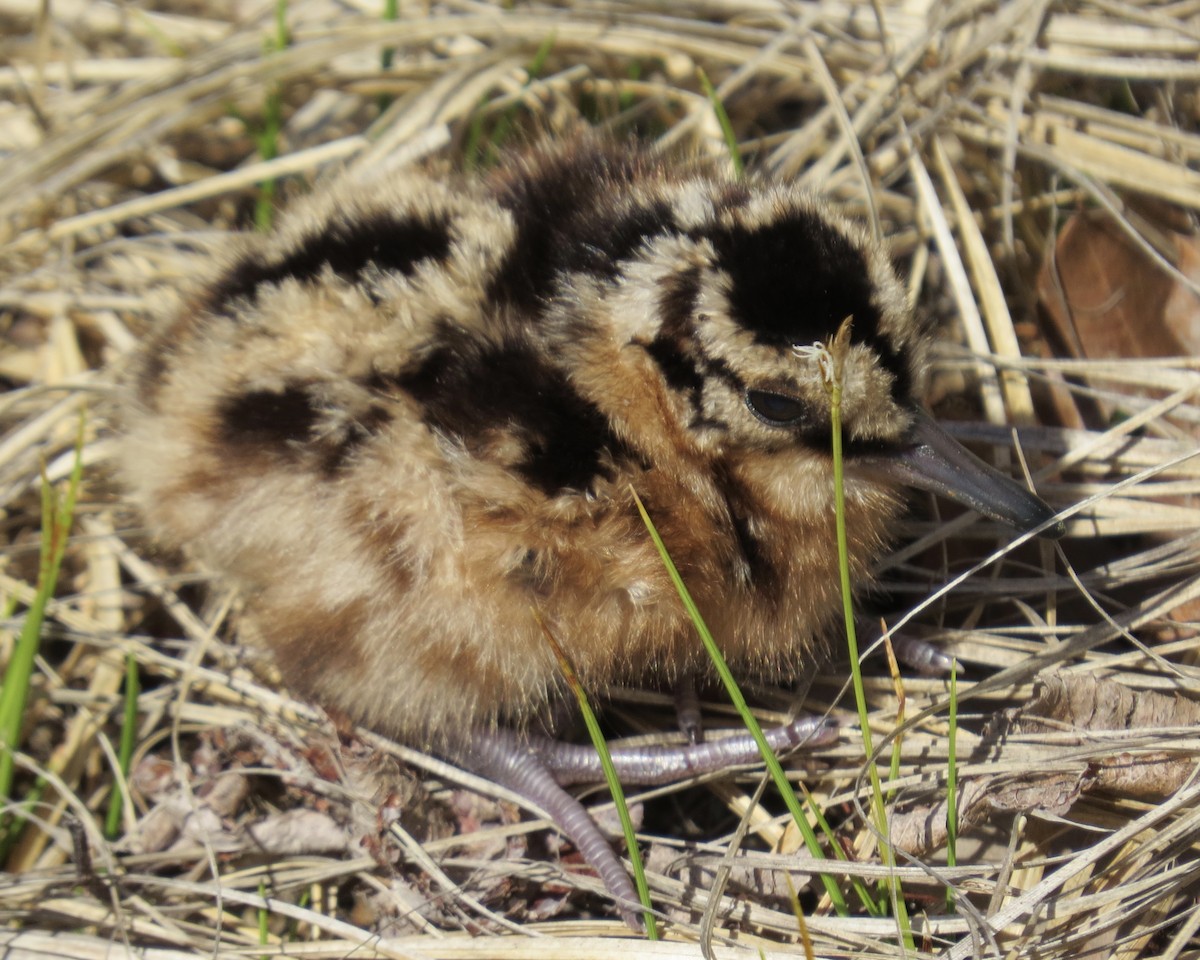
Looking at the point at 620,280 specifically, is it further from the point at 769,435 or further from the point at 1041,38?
the point at 1041,38

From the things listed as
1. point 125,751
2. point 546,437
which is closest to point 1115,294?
point 546,437

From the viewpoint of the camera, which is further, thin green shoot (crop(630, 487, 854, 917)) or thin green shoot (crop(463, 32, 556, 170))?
thin green shoot (crop(463, 32, 556, 170))

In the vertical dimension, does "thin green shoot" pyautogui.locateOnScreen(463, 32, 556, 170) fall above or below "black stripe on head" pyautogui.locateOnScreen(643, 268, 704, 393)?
above

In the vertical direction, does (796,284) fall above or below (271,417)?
above

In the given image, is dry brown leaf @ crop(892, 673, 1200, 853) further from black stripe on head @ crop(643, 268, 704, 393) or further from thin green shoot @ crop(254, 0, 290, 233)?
thin green shoot @ crop(254, 0, 290, 233)

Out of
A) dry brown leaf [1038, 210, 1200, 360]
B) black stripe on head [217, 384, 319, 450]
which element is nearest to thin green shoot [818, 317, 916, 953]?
black stripe on head [217, 384, 319, 450]

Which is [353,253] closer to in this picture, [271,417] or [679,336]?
[271,417]

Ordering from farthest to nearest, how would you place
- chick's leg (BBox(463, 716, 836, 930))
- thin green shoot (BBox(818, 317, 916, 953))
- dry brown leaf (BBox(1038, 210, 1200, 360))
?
dry brown leaf (BBox(1038, 210, 1200, 360))
chick's leg (BBox(463, 716, 836, 930))
thin green shoot (BBox(818, 317, 916, 953))
